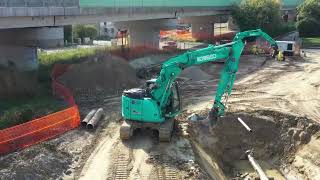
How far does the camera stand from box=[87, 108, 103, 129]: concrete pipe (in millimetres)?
26609

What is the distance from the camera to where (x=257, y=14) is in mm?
69688

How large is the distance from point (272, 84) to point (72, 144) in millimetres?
20604

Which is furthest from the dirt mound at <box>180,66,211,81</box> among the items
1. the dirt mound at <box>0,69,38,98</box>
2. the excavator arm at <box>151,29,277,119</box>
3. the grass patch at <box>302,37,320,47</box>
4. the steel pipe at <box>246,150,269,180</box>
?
the grass patch at <box>302,37,320,47</box>

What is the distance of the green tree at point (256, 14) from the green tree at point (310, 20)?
748 cm

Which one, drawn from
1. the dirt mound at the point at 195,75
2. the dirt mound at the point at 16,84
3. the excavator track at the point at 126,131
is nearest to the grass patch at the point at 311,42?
the dirt mound at the point at 195,75

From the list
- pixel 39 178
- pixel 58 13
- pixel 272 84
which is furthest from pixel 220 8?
pixel 39 178

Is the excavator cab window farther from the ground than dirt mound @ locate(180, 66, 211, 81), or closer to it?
farther from the ground

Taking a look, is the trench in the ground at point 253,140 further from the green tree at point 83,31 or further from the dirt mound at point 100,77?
the green tree at point 83,31

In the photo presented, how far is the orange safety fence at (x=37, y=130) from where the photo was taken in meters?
21.9

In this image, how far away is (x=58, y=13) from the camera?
35.9 metres

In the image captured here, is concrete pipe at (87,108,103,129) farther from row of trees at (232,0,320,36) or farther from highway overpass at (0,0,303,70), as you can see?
row of trees at (232,0,320,36)

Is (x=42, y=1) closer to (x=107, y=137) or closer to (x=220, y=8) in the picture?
(x=107, y=137)

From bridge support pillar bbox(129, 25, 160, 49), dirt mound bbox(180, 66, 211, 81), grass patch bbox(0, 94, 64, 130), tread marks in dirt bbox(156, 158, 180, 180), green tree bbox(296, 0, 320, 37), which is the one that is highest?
green tree bbox(296, 0, 320, 37)

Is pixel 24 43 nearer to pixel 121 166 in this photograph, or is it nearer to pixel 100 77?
pixel 100 77
